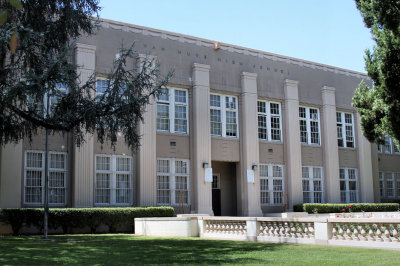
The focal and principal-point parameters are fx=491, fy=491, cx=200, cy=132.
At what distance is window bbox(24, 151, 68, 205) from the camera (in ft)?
77.9

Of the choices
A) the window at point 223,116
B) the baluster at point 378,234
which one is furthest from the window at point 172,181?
the baluster at point 378,234

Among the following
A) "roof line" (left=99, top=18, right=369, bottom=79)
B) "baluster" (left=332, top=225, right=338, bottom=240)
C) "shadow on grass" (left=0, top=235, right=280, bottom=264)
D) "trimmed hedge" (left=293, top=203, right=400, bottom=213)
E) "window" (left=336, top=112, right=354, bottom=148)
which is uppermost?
"roof line" (left=99, top=18, right=369, bottom=79)

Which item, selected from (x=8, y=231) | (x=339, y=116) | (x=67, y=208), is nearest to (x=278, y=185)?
(x=339, y=116)

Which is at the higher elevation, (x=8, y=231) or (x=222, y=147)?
(x=222, y=147)

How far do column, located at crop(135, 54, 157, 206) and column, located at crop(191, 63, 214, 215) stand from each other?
8.46ft

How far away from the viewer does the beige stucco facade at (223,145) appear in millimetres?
25125

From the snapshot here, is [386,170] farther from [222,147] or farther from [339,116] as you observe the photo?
[222,147]

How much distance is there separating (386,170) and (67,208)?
25.7 metres

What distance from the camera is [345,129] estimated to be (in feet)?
117

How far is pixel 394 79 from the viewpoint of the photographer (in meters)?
16.7

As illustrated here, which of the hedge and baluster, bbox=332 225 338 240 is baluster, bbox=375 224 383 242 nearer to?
baluster, bbox=332 225 338 240

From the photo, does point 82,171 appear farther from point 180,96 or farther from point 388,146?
point 388,146

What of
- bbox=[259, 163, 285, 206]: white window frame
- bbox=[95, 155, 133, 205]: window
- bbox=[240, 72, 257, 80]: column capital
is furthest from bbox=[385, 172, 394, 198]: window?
bbox=[95, 155, 133, 205]: window

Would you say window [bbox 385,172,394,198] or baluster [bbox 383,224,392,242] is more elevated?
window [bbox 385,172,394,198]
